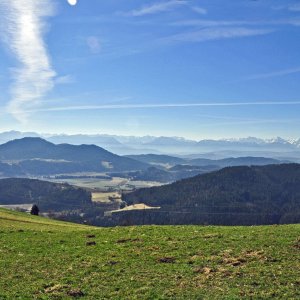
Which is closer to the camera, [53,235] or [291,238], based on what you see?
[291,238]

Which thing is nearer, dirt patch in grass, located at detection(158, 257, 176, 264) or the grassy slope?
the grassy slope

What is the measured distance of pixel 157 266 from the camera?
2467cm

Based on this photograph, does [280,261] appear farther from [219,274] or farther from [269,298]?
[269,298]

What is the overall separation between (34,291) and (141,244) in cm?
1215

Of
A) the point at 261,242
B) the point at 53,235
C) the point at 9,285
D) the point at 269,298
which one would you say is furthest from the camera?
the point at 53,235

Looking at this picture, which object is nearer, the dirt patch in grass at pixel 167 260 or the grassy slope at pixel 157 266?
the grassy slope at pixel 157 266

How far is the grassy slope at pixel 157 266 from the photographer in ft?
65.3

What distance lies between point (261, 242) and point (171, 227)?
13.7 meters

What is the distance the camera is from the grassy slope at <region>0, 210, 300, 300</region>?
65.3ft

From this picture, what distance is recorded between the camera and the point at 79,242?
3488 centimetres

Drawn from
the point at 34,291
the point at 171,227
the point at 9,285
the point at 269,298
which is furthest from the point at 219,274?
the point at 171,227

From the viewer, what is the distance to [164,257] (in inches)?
1045

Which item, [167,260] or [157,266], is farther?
[167,260]

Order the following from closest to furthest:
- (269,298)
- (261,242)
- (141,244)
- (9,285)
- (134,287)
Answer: (269,298) → (134,287) → (9,285) → (261,242) → (141,244)
